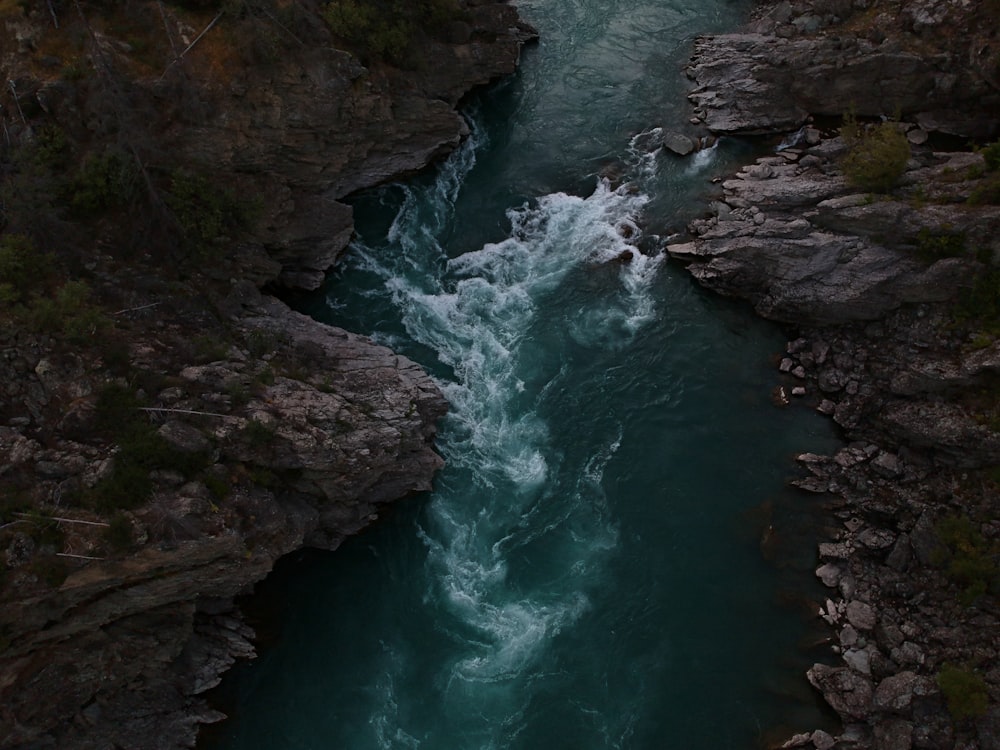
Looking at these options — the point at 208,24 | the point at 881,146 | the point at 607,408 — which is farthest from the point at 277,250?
the point at 881,146

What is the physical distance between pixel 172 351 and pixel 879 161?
3871 cm

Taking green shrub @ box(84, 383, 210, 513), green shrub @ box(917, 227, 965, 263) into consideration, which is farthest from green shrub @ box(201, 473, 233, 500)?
green shrub @ box(917, 227, 965, 263)

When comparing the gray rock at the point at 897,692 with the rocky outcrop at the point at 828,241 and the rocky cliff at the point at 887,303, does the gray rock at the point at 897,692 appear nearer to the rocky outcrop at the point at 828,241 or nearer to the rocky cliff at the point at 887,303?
the rocky cliff at the point at 887,303

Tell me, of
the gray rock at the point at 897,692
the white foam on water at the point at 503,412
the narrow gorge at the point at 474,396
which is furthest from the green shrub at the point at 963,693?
the white foam on water at the point at 503,412

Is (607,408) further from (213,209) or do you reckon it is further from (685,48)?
(685,48)

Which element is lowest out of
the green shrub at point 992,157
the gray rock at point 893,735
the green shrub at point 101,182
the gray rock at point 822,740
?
the gray rock at point 822,740

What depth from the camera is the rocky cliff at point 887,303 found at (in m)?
31.8

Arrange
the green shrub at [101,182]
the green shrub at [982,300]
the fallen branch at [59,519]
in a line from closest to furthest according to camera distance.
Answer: the fallen branch at [59,519] → the green shrub at [982,300] → the green shrub at [101,182]

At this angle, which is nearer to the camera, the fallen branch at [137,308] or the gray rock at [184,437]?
the gray rock at [184,437]

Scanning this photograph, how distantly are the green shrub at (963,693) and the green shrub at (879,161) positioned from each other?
1021 inches

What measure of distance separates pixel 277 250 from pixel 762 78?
35686mm

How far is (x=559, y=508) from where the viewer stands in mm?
37594

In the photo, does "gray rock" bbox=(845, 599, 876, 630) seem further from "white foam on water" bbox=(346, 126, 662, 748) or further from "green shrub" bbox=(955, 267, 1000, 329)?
"green shrub" bbox=(955, 267, 1000, 329)

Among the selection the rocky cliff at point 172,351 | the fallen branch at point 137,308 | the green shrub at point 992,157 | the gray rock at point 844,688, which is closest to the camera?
the rocky cliff at point 172,351
